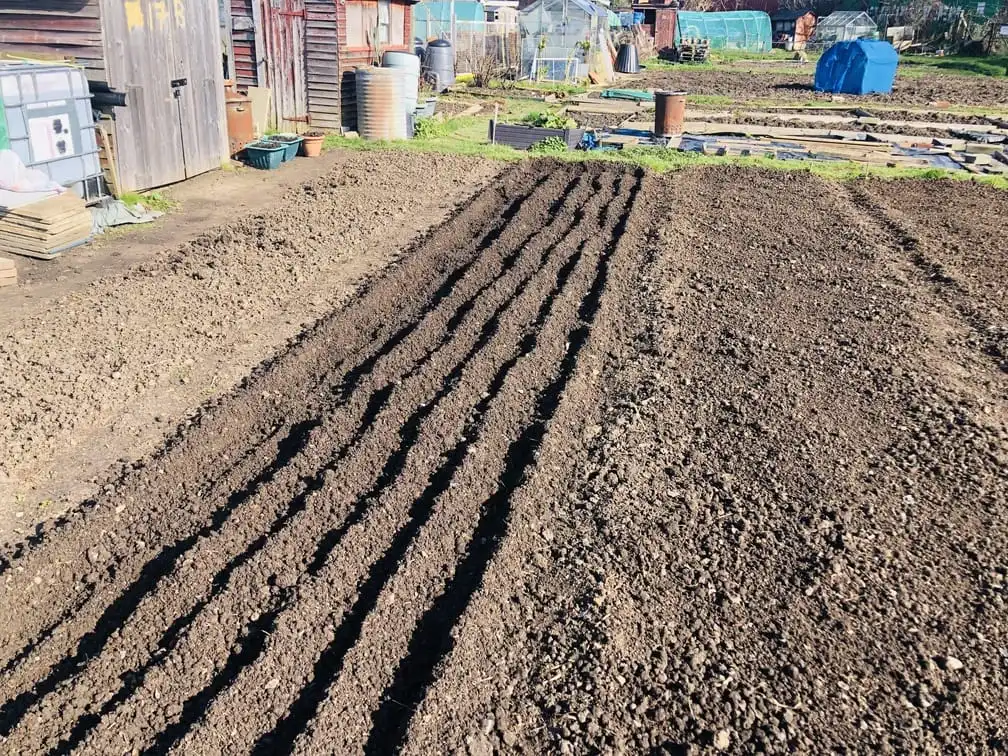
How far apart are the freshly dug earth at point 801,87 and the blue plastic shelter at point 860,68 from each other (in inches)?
20.7

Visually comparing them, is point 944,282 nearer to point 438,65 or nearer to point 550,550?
point 550,550

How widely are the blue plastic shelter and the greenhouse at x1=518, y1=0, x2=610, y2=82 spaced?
8.58m

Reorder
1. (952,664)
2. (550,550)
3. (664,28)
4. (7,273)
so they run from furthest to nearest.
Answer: (664,28)
(7,273)
(550,550)
(952,664)

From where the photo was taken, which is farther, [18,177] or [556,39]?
[556,39]

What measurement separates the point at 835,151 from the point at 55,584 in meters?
18.0

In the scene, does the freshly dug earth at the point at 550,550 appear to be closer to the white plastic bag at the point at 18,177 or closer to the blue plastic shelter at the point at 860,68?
the white plastic bag at the point at 18,177

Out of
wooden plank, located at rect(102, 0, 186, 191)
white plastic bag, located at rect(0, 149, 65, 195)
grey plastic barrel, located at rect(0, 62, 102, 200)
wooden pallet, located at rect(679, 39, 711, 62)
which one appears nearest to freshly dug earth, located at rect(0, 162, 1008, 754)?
white plastic bag, located at rect(0, 149, 65, 195)

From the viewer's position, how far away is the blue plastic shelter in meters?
29.8

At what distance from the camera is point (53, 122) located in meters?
10.8

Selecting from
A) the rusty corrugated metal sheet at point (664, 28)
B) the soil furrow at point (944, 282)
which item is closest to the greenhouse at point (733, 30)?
the rusty corrugated metal sheet at point (664, 28)

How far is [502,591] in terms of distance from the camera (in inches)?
180

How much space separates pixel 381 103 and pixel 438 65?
9.27 meters

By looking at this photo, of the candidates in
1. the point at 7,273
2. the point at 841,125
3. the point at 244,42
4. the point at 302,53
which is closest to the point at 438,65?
the point at 302,53

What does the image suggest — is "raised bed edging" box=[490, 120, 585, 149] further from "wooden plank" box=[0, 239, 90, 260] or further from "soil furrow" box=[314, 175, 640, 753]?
"soil furrow" box=[314, 175, 640, 753]
